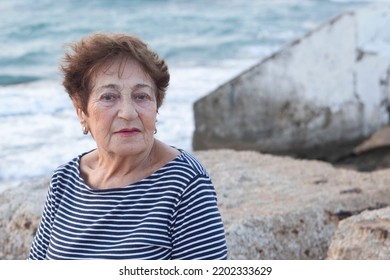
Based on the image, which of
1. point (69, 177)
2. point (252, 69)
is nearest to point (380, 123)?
point (252, 69)

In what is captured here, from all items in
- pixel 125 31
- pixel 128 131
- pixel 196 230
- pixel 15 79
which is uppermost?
pixel 125 31

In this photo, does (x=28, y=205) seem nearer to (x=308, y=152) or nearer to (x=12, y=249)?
(x=12, y=249)

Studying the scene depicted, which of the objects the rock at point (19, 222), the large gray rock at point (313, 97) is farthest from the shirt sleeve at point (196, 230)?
the large gray rock at point (313, 97)

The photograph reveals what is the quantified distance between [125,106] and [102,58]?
13 cm

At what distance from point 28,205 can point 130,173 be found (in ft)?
4.70

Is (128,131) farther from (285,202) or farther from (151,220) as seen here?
(285,202)

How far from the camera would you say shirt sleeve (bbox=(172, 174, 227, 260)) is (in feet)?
6.59

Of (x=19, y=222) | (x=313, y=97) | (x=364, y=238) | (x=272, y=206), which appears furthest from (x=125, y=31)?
(x=364, y=238)

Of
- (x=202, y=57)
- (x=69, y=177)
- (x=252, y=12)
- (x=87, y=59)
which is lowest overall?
(x=69, y=177)

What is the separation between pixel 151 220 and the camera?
6.66 feet

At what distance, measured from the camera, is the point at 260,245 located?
10.4 ft

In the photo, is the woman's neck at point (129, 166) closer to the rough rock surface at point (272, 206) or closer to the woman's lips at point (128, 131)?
the woman's lips at point (128, 131)

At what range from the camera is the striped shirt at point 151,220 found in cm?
202

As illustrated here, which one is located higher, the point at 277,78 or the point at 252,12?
the point at 252,12
